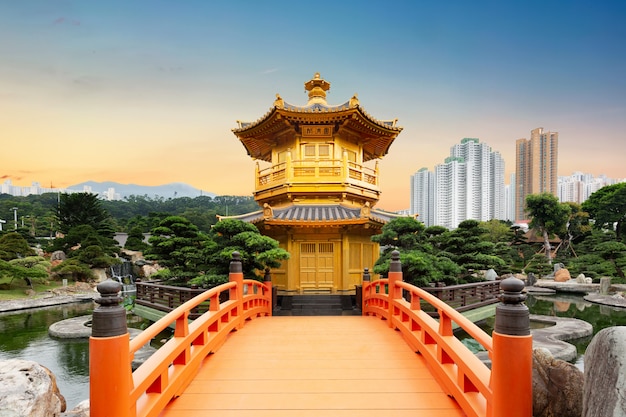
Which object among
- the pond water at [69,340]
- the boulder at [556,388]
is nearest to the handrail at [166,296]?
the pond water at [69,340]

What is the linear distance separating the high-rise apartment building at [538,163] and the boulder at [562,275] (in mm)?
22533

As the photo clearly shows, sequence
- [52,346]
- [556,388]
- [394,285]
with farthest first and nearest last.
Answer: [52,346]
[394,285]
[556,388]

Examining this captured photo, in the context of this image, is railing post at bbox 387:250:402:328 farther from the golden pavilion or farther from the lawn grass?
the lawn grass

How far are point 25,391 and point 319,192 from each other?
10691 millimetres

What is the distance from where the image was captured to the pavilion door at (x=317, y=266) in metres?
13.2

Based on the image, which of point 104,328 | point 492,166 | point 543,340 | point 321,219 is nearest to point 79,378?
point 321,219

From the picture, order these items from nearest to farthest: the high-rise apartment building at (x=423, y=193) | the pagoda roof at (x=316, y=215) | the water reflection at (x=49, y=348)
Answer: the water reflection at (x=49, y=348) → the pagoda roof at (x=316, y=215) → the high-rise apartment building at (x=423, y=193)

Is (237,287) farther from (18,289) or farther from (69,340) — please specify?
(18,289)

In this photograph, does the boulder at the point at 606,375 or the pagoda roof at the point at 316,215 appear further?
the pagoda roof at the point at 316,215

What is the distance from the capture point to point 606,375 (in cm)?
209

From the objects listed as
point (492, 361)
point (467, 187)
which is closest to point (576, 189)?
point (467, 187)

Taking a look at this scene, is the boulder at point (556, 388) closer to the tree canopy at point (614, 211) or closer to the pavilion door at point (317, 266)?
the pavilion door at point (317, 266)

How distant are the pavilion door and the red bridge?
6.64 meters

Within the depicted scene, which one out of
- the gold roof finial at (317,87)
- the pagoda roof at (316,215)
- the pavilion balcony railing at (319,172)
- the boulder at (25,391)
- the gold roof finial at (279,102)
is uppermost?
the gold roof finial at (317,87)
